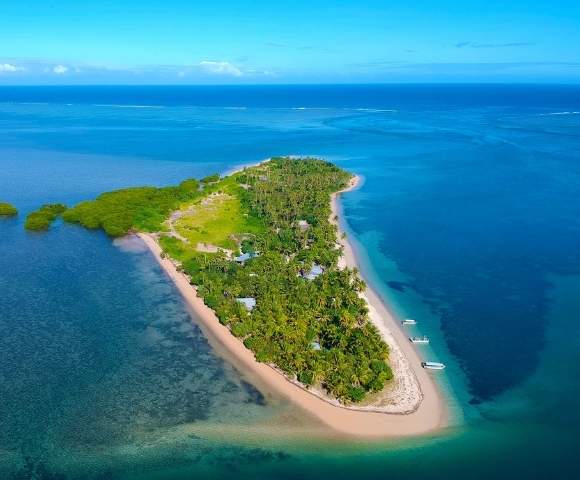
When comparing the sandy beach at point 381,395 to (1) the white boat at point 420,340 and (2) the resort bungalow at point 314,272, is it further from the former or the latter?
(2) the resort bungalow at point 314,272

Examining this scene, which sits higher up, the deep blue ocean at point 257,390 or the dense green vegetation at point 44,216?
the dense green vegetation at point 44,216

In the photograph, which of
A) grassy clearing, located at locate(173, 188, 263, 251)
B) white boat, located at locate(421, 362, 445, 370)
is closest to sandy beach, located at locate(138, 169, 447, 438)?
white boat, located at locate(421, 362, 445, 370)

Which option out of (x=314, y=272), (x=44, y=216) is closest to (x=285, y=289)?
(x=314, y=272)

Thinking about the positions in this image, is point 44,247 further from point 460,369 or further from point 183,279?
point 460,369

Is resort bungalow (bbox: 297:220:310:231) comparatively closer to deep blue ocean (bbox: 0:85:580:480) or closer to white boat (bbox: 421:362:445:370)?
deep blue ocean (bbox: 0:85:580:480)

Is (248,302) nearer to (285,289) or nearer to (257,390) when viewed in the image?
(285,289)

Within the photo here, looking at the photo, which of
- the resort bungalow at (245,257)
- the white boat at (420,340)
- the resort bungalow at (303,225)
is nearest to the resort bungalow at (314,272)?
the resort bungalow at (245,257)

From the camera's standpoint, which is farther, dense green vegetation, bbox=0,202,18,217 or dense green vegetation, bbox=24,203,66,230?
dense green vegetation, bbox=0,202,18,217
